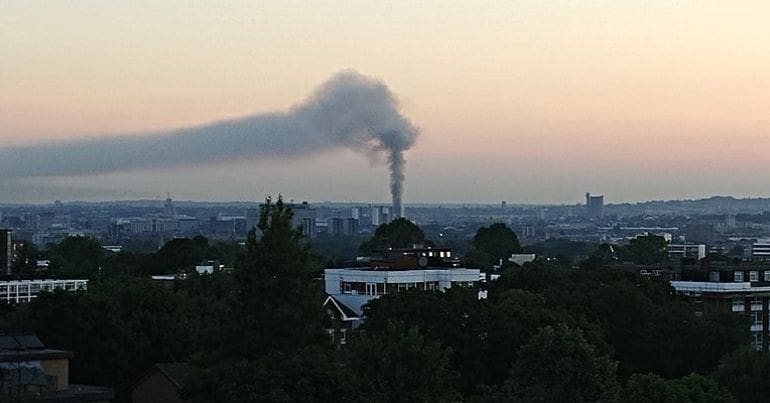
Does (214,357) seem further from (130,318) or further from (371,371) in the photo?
(130,318)

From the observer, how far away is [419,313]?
159 ft

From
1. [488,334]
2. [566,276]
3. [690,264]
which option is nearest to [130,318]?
[488,334]

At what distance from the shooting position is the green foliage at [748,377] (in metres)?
44.8

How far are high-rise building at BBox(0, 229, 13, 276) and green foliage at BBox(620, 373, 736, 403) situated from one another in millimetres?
89675

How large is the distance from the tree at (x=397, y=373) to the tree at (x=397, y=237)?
92.2 metres

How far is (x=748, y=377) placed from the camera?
4494cm

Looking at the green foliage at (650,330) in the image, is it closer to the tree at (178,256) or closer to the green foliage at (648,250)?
the tree at (178,256)

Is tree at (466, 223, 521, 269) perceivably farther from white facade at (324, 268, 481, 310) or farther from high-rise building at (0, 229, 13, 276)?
white facade at (324, 268, 481, 310)

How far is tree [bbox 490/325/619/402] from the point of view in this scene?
37531 mm

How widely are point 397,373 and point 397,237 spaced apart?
96.4 m

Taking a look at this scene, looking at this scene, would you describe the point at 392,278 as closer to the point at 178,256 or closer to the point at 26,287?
the point at 26,287

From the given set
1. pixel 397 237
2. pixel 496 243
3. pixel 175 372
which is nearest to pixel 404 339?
pixel 175 372

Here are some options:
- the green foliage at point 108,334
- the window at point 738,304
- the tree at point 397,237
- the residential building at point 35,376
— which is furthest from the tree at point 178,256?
the residential building at point 35,376

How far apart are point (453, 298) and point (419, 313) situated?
1.43 m
